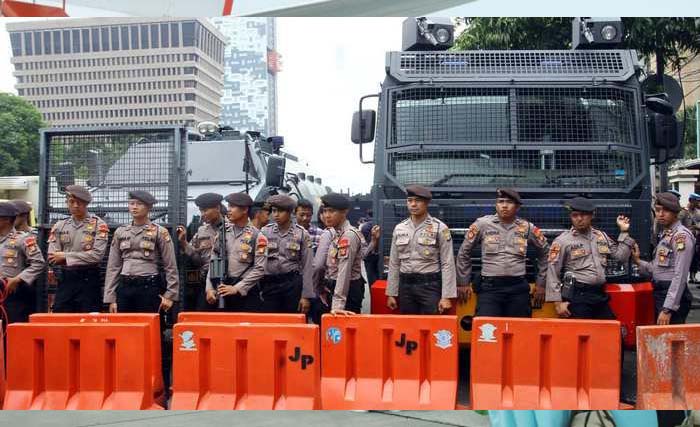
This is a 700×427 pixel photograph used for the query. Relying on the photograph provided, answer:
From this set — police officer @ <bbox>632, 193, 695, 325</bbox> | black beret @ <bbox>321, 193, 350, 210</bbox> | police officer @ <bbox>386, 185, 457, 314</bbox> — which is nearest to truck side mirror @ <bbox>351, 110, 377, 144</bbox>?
black beret @ <bbox>321, 193, 350, 210</bbox>

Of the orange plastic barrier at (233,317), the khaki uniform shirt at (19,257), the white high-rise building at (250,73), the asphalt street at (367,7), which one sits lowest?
the orange plastic barrier at (233,317)

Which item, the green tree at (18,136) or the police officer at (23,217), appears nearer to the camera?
the green tree at (18,136)

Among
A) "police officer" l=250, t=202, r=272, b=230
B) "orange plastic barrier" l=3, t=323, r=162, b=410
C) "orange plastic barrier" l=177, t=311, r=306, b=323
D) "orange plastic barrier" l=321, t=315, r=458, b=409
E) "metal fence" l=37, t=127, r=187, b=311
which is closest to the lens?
"orange plastic barrier" l=3, t=323, r=162, b=410

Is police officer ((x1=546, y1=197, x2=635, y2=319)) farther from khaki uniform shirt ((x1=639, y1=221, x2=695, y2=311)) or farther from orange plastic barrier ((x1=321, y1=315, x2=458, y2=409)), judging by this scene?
orange plastic barrier ((x1=321, y1=315, x2=458, y2=409))

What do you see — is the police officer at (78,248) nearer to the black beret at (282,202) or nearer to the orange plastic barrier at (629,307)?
the black beret at (282,202)

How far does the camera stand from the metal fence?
669 centimetres

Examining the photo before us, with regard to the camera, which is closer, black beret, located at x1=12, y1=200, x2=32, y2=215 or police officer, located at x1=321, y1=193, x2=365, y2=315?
police officer, located at x1=321, y1=193, x2=365, y2=315

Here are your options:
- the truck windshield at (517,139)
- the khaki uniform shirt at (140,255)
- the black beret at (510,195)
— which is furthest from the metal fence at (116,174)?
the black beret at (510,195)

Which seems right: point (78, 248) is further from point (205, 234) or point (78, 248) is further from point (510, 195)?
point (510, 195)

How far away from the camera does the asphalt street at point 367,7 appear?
472 cm

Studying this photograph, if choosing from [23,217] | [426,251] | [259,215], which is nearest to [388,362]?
[426,251]

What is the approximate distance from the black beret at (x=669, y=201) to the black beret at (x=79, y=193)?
4.56 meters

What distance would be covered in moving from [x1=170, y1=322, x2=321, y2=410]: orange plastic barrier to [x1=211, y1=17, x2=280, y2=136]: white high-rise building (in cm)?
151

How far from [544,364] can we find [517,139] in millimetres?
2112
